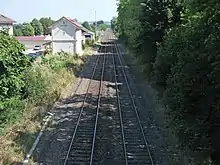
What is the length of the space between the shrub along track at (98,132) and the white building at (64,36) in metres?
33.4

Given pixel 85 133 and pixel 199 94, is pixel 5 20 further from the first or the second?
pixel 199 94

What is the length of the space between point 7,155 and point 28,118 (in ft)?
14.9

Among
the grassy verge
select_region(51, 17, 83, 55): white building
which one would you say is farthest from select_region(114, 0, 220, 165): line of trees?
select_region(51, 17, 83, 55): white building

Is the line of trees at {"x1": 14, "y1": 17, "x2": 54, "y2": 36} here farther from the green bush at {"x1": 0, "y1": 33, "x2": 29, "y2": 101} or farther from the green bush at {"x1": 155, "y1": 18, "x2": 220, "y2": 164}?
the green bush at {"x1": 155, "y1": 18, "x2": 220, "y2": 164}

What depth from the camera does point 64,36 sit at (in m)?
57.0

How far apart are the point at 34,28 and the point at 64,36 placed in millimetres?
65565

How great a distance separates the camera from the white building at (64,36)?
56.2 meters

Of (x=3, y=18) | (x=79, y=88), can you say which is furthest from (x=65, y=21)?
(x=79, y=88)

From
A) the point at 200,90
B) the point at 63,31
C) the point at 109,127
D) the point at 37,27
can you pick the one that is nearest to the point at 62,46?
the point at 63,31

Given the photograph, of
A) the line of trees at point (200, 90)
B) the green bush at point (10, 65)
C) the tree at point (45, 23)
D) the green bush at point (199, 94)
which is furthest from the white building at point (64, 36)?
the tree at point (45, 23)

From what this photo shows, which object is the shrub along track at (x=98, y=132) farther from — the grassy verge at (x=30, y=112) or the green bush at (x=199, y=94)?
the green bush at (x=199, y=94)

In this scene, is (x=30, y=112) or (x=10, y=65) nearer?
A: (x=10, y=65)

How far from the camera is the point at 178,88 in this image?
11.5 meters

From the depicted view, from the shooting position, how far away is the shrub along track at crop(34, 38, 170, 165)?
11.9 m
